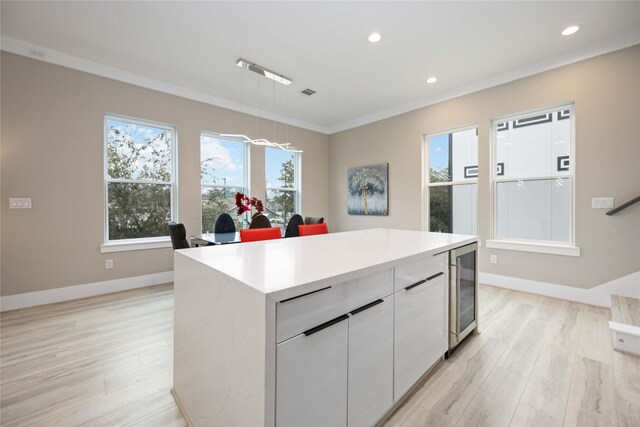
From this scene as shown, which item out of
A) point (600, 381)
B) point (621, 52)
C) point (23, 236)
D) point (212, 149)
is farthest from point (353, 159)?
point (23, 236)

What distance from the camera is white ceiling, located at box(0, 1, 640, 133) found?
8.09ft

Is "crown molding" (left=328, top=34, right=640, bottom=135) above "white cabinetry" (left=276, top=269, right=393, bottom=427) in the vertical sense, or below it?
above

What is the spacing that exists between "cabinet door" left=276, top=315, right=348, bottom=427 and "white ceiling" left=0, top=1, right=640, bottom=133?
2.77 metres

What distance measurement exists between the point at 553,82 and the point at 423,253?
11.3 feet

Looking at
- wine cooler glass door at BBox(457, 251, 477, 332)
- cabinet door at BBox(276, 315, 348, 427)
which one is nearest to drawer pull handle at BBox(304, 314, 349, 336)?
cabinet door at BBox(276, 315, 348, 427)

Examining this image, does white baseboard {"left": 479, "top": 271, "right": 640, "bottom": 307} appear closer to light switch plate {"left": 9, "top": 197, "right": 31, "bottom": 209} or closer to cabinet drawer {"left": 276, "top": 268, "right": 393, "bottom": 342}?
cabinet drawer {"left": 276, "top": 268, "right": 393, "bottom": 342}

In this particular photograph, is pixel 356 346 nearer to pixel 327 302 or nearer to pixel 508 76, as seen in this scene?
pixel 327 302

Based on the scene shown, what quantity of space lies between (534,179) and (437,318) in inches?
117

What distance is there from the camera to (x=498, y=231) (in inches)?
150

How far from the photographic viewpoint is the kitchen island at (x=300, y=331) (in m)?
0.87

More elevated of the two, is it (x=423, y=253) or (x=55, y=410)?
(x=423, y=253)

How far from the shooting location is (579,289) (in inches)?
122

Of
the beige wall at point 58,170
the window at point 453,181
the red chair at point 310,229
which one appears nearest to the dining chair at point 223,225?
the beige wall at point 58,170

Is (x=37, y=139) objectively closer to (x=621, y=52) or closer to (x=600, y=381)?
(x=600, y=381)
